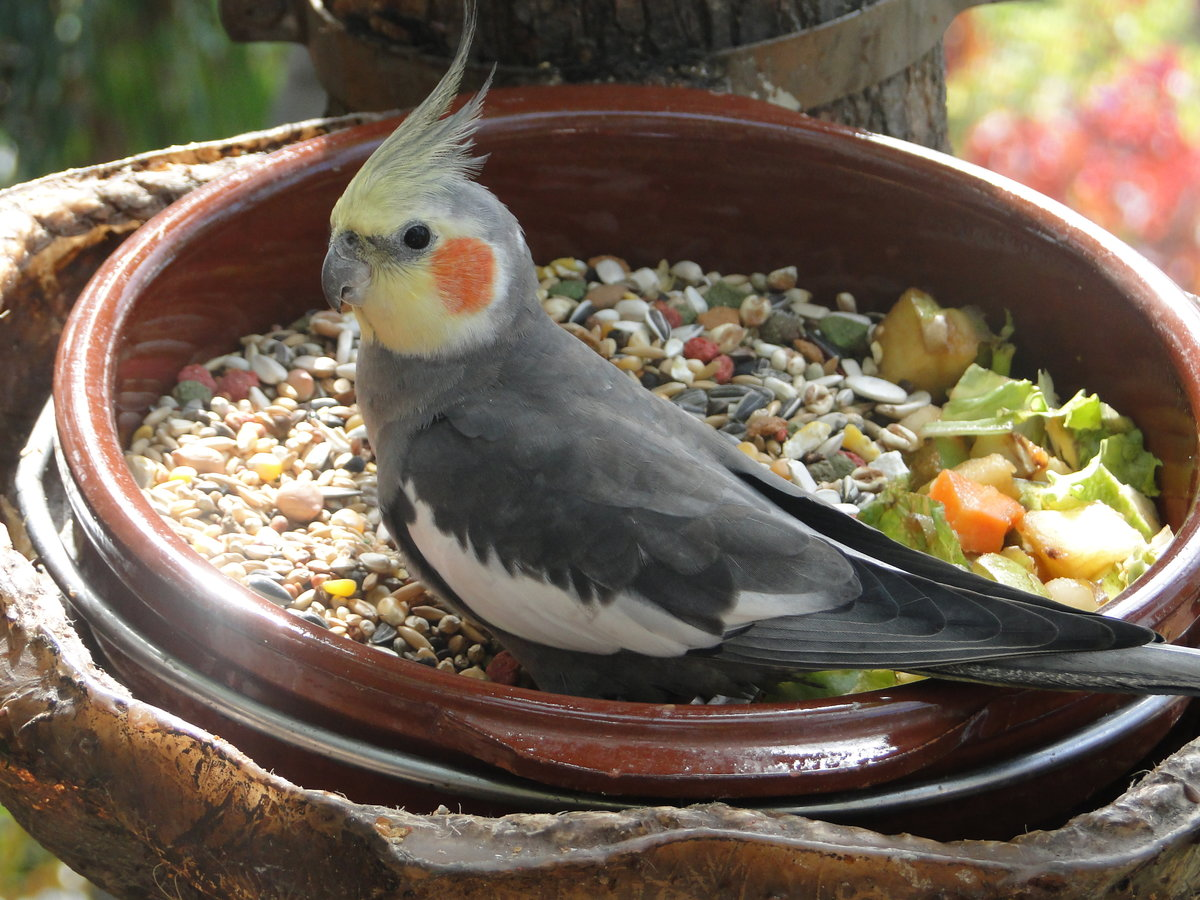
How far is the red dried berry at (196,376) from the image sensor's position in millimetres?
1610

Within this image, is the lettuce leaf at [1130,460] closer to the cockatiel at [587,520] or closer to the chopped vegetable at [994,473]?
the chopped vegetable at [994,473]

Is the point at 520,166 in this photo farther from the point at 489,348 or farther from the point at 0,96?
the point at 0,96

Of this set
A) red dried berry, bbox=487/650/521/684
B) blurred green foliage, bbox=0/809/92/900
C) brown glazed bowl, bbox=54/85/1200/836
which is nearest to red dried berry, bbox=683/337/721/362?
brown glazed bowl, bbox=54/85/1200/836

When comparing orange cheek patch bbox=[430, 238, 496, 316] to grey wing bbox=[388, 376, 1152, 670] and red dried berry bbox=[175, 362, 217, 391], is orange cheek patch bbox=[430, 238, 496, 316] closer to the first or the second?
grey wing bbox=[388, 376, 1152, 670]

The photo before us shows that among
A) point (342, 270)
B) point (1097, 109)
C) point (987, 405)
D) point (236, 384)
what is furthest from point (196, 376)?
point (1097, 109)

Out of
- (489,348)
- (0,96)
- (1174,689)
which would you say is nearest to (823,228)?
(489,348)

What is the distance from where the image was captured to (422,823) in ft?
2.82

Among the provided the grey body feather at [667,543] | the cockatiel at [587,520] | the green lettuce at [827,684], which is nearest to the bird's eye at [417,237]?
the cockatiel at [587,520]

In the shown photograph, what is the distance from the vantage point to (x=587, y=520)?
44.6 inches

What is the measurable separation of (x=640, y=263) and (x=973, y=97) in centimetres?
203

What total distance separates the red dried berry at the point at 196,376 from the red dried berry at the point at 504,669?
60 cm

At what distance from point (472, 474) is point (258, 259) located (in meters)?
0.62

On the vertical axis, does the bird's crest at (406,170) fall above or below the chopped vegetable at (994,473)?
above

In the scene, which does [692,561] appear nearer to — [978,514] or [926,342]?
[978,514]
